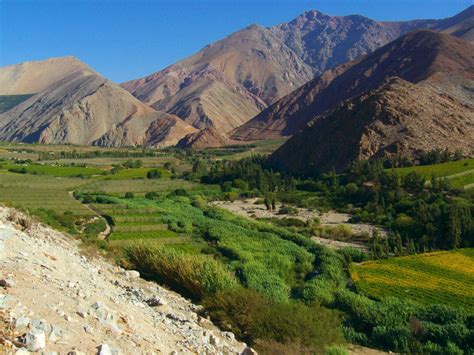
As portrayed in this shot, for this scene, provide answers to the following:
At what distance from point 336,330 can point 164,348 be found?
700cm

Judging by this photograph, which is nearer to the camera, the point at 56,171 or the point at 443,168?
the point at 443,168

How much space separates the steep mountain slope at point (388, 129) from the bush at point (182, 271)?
53.8 meters

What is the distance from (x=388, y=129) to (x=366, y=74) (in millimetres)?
72483

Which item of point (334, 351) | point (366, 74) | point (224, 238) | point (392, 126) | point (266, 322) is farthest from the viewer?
point (366, 74)

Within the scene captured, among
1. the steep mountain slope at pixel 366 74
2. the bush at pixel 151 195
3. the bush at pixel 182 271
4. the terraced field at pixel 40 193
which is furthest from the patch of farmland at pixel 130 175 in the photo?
the bush at pixel 182 271

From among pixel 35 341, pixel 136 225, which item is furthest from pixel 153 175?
pixel 35 341

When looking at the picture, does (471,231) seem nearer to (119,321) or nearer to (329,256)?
(329,256)

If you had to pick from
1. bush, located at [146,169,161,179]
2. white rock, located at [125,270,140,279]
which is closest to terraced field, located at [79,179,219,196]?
bush, located at [146,169,161,179]

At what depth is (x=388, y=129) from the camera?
71562mm

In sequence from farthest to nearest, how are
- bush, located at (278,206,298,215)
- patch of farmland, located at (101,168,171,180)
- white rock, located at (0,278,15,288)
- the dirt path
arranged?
patch of farmland, located at (101,168,171,180)
bush, located at (278,206,298,215)
the dirt path
white rock, located at (0,278,15,288)

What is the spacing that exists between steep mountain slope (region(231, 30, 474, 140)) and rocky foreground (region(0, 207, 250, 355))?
99688 millimetres

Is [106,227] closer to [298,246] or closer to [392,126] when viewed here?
[298,246]

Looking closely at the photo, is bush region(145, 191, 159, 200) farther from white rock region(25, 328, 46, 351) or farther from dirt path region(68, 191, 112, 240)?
white rock region(25, 328, 46, 351)

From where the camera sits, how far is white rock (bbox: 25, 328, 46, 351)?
6742mm
